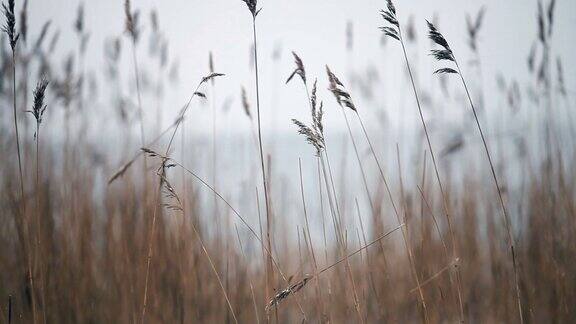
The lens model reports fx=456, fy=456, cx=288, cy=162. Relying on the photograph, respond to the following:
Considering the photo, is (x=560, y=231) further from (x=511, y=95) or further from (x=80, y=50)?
(x=80, y=50)

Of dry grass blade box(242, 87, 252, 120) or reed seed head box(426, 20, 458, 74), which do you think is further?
dry grass blade box(242, 87, 252, 120)

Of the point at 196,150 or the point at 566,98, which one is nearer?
the point at 566,98

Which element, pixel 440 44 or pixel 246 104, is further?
pixel 246 104

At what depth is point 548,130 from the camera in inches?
73.9

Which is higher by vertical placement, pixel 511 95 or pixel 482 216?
pixel 511 95

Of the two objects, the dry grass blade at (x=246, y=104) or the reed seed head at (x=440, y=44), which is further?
the dry grass blade at (x=246, y=104)

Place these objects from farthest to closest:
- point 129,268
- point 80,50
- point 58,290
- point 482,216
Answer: point 482,216
point 80,50
point 58,290
point 129,268

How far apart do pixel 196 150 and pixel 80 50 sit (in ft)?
2.89

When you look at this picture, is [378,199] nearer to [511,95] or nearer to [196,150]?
[511,95]

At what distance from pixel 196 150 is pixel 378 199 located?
4.06 ft

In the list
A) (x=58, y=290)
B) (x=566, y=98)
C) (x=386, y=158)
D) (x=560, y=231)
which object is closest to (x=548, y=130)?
(x=566, y=98)

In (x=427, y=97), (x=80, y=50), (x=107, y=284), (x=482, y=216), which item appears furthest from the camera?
(x=427, y=97)

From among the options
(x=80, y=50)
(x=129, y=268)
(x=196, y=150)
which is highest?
(x=80, y=50)

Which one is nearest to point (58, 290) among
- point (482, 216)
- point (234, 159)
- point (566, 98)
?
point (234, 159)
